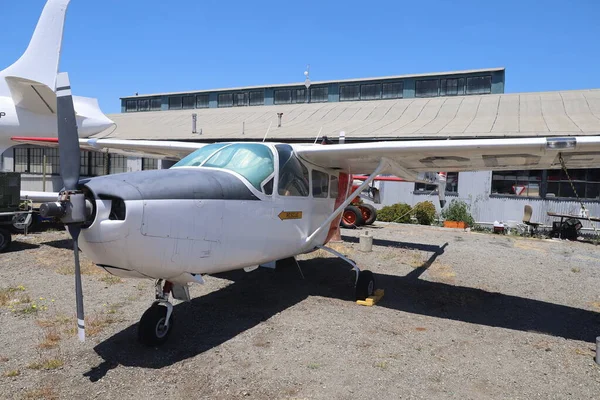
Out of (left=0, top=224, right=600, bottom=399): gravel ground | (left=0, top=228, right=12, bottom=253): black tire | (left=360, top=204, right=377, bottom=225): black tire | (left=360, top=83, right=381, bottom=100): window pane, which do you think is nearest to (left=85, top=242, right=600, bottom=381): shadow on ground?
(left=0, top=224, right=600, bottom=399): gravel ground

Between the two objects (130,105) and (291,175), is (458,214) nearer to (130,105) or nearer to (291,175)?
(291,175)

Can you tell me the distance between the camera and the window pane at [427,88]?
32500mm

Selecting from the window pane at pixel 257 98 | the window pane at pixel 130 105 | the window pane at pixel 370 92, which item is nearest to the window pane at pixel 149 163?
the window pane at pixel 257 98

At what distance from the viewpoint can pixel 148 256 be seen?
4.20m

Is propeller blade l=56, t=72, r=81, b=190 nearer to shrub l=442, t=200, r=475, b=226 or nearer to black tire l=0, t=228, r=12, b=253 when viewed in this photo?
black tire l=0, t=228, r=12, b=253

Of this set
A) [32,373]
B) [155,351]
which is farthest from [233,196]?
[32,373]

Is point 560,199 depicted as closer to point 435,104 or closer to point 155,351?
point 435,104

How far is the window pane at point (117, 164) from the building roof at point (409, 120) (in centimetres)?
156

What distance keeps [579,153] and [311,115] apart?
2162 cm

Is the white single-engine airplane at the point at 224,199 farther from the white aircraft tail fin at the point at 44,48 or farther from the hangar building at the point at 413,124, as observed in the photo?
the white aircraft tail fin at the point at 44,48

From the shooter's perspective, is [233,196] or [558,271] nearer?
[233,196]

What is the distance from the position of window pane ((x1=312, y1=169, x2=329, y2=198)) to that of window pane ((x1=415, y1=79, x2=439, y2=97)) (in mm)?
27569

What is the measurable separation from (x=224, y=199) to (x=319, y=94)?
108 feet

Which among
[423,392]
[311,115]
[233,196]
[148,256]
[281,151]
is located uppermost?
[311,115]
